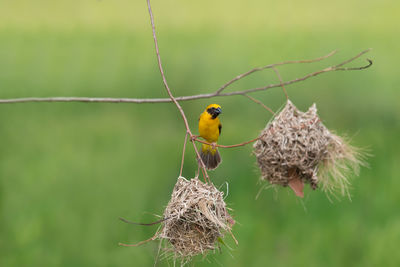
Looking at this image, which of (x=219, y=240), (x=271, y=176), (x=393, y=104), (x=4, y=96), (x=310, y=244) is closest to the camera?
→ (x=219, y=240)

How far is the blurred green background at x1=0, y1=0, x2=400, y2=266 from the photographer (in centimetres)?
579

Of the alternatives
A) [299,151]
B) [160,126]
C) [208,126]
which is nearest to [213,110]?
[208,126]

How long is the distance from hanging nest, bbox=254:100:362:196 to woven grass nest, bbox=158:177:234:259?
80 cm

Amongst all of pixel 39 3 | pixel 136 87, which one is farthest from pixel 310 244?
pixel 39 3

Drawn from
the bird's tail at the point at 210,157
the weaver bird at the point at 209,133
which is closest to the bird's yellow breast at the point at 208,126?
the weaver bird at the point at 209,133

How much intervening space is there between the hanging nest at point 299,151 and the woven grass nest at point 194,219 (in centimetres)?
80

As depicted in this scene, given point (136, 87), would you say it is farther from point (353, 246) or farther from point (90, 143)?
point (353, 246)

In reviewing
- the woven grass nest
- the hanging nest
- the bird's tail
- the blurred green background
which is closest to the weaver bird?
the bird's tail

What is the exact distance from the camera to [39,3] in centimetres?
702

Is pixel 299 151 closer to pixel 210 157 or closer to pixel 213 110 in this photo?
pixel 213 110

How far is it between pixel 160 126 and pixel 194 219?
353cm

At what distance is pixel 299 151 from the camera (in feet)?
11.3

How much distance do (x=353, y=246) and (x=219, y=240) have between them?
349cm

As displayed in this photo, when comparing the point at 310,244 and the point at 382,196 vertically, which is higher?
the point at 382,196
